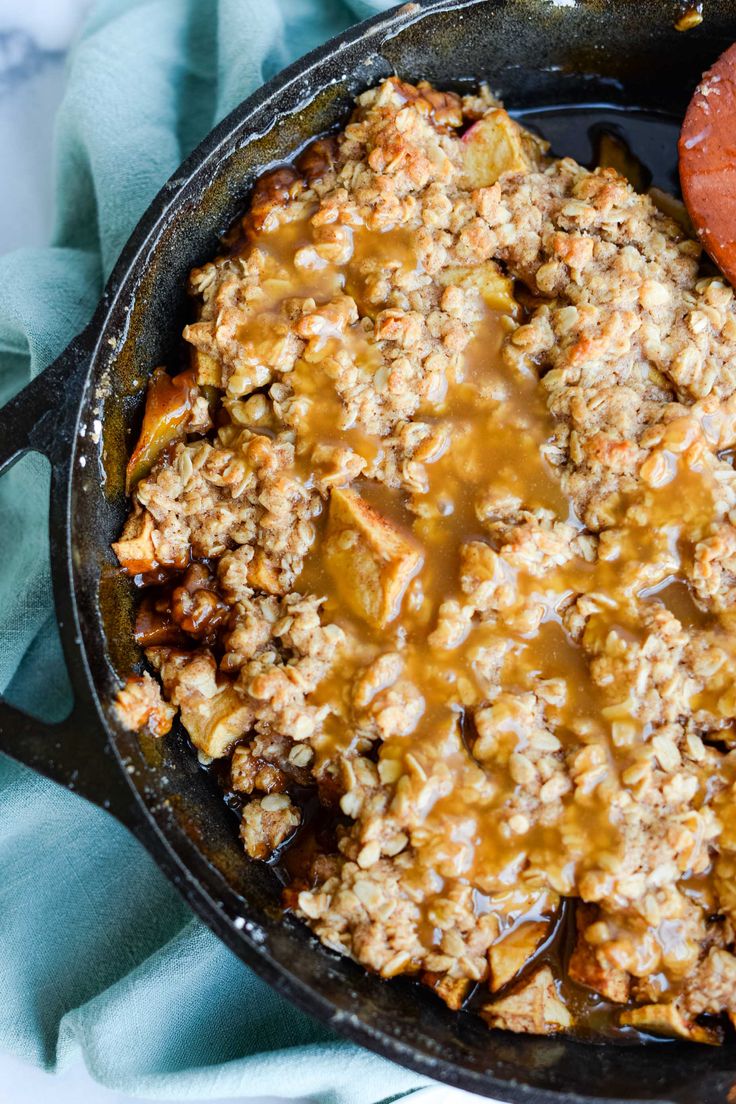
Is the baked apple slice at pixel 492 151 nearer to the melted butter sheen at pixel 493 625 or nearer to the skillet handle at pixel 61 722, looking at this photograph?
the melted butter sheen at pixel 493 625

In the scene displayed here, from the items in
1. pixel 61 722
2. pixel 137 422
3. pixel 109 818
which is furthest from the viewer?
pixel 109 818

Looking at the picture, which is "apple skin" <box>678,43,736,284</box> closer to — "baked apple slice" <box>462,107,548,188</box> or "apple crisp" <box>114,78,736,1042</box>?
"apple crisp" <box>114,78,736,1042</box>

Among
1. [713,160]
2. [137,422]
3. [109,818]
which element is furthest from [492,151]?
[109,818]

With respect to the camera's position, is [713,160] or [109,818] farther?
[109,818]

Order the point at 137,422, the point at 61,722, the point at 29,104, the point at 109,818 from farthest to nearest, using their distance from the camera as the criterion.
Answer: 1. the point at 29,104
2. the point at 109,818
3. the point at 137,422
4. the point at 61,722

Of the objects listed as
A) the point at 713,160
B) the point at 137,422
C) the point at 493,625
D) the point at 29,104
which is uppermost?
the point at 29,104

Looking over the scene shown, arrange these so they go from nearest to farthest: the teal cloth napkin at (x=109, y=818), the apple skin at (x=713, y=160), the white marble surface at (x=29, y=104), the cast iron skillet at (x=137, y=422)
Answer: the cast iron skillet at (x=137, y=422)
the apple skin at (x=713, y=160)
the teal cloth napkin at (x=109, y=818)
the white marble surface at (x=29, y=104)

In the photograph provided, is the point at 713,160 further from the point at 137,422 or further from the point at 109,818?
the point at 109,818

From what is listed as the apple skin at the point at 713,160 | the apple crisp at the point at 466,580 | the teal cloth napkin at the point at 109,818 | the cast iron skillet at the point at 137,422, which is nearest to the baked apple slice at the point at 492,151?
the apple crisp at the point at 466,580
